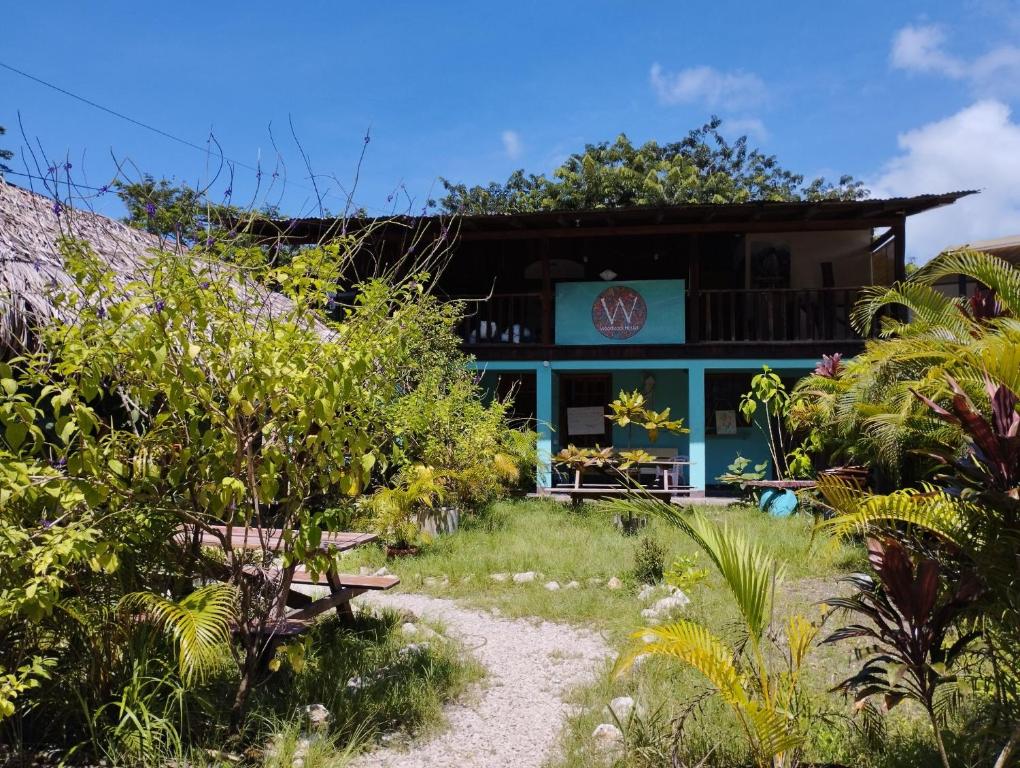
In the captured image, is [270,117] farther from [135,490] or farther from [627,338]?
[627,338]

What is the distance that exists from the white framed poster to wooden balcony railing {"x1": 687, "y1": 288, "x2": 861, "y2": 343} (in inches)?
72.1

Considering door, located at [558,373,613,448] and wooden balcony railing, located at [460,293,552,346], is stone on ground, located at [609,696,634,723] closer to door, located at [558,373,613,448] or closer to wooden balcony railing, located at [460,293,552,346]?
wooden balcony railing, located at [460,293,552,346]

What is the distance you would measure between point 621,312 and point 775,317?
2.63 meters

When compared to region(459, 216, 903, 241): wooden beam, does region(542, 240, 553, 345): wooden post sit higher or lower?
lower

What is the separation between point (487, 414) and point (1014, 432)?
7970 mm

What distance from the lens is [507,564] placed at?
7230mm

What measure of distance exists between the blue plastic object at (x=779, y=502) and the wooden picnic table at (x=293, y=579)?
21.5ft

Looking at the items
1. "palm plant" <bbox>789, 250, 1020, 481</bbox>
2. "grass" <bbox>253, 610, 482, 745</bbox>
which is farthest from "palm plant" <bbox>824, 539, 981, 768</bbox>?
"grass" <bbox>253, 610, 482, 745</bbox>

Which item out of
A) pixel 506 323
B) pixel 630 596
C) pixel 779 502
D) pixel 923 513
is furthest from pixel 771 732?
pixel 506 323

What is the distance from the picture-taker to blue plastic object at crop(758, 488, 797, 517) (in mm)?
10095

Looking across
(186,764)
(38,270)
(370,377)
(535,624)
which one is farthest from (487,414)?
(186,764)

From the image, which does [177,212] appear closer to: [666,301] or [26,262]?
[26,262]

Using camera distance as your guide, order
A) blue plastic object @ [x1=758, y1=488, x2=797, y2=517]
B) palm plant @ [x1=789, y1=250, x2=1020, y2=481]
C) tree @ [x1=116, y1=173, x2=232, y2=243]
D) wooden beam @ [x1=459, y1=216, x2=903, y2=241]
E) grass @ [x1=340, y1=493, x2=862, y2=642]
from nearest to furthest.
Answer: tree @ [x1=116, y1=173, x2=232, y2=243] → palm plant @ [x1=789, y1=250, x2=1020, y2=481] → grass @ [x1=340, y1=493, x2=862, y2=642] → blue plastic object @ [x1=758, y1=488, x2=797, y2=517] → wooden beam @ [x1=459, y1=216, x2=903, y2=241]

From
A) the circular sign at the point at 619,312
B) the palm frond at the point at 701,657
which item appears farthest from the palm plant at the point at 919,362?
the circular sign at the point at 619,312
